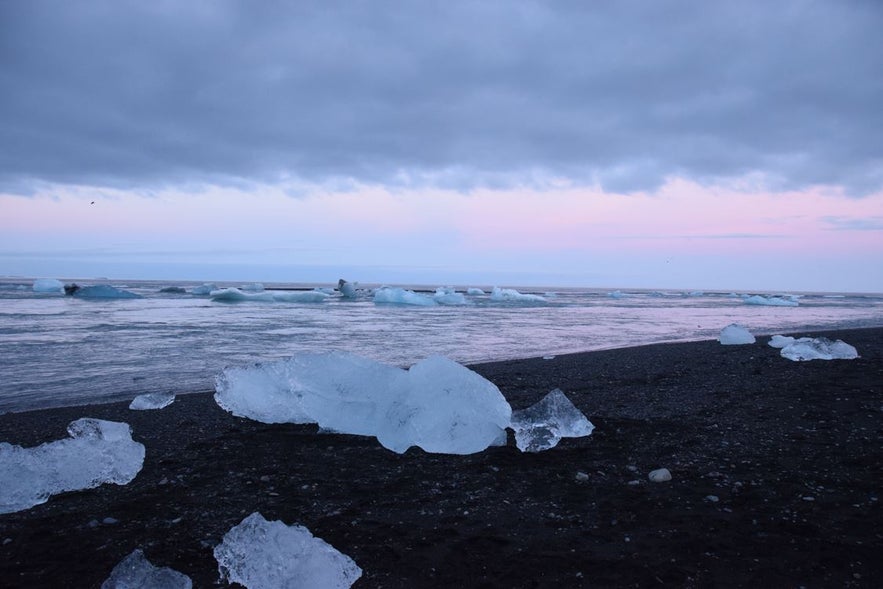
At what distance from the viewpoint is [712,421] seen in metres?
4.22

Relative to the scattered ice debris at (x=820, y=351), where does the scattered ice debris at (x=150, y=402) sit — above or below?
below

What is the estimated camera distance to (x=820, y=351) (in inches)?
271

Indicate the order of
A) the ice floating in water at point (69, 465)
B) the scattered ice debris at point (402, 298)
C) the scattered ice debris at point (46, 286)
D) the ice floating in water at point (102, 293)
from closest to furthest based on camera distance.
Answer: the ice floating in water at point (69, 465) → the ice floating in water at point (102, 293) → the scattered ice debris at point (402, 298) → the scattered ice debris at point (46, 286)

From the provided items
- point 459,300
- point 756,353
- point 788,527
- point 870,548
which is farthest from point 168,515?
point 459,300

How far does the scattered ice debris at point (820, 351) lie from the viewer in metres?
6.79

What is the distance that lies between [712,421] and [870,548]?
201cm

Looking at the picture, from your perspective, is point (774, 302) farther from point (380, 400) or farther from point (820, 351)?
point (380, 400)

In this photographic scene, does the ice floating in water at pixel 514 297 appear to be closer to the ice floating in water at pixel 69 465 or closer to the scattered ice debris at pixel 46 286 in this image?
the scattered ice debris at pixel 46 286

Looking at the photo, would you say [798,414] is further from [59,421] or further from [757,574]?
[59,421]

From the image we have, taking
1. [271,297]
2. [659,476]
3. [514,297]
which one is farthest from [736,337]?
[514,297]

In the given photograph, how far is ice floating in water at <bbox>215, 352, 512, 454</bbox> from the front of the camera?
12.2 feet

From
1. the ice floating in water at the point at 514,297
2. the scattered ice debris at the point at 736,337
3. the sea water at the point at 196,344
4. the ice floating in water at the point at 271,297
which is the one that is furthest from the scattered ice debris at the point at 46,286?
the scattered ice debris at the point at 736,337

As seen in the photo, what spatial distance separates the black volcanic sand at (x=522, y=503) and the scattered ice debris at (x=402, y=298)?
22.7m

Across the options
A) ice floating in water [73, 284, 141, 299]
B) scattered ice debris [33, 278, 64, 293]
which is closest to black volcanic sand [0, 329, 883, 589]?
ice floating in water [73, 284, 141, 299]
